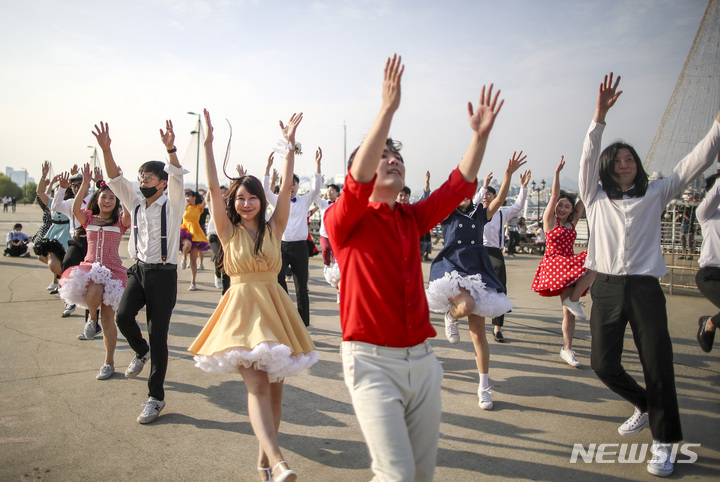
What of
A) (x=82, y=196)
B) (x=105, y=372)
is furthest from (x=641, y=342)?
(x=82, y=196)

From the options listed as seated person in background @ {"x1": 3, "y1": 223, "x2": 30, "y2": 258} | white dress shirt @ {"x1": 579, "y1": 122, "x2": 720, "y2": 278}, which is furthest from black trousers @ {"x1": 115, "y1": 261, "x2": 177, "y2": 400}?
seated person in background @ {"x1": 3, "y1": 223, "x2": 30, "y2": 258}

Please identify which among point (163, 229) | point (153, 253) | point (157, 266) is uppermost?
point (163, 229)

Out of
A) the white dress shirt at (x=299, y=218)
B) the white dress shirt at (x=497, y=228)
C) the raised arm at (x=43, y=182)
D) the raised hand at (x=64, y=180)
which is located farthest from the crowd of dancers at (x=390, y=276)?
the raised arm at (x=43, y=182)

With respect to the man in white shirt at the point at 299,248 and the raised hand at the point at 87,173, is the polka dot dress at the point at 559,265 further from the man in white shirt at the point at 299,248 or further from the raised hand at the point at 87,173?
the raised hand at the point at 87,173

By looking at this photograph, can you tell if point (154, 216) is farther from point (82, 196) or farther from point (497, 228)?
point (497, 228)

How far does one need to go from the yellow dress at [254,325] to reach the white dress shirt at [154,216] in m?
1.27

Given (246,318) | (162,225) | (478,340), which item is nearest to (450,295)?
(478,340)

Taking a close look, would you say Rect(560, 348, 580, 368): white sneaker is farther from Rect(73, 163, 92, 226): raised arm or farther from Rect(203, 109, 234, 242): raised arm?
Rect(73, 163, 92, 226): raised arm

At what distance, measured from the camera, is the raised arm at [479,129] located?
91.4 inches

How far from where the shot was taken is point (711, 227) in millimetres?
5363

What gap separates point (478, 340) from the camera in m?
4.59

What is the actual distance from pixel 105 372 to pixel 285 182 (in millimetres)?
3218

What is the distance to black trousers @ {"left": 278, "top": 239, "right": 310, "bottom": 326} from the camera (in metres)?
6.96

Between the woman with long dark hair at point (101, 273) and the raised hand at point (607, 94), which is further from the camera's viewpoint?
the woman with long dark hair at point (101, 273)
